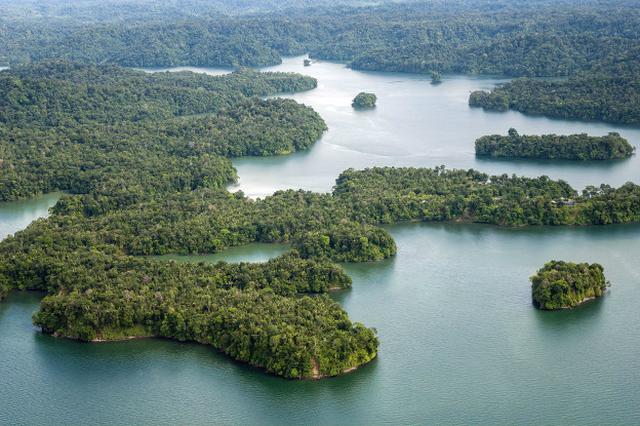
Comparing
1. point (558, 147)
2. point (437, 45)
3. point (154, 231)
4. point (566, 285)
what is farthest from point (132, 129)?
point (437, 45)

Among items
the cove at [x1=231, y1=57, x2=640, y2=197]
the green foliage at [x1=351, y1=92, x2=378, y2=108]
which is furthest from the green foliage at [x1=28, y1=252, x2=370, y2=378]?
the green foliage at [x1=351, y1=92, x2=378, y2=108]

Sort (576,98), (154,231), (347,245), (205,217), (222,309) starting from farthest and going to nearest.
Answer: (576,98) → (205,217) → (154,231) → (347,245) → (222,309)

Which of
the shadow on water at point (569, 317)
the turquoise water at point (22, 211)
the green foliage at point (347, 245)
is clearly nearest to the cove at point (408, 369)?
the shadow on water at point (569, 317)

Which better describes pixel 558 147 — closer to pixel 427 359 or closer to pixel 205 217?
pixel 205 217

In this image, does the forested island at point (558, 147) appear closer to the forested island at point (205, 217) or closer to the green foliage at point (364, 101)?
the forested island at point (205, 217)

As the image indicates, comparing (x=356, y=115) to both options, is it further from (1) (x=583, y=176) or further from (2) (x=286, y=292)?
(2) (x=286, y=292)

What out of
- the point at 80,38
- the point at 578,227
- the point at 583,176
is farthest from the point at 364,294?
the point at 80,38

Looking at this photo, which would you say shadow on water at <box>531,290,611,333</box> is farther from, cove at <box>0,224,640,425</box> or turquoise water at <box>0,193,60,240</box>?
turquoise water at <box>0,193,60,240</box>
